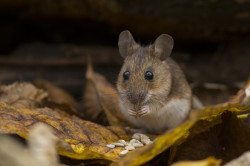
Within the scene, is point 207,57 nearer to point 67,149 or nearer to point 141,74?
point 141,74

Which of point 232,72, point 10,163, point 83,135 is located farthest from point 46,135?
point 232,72

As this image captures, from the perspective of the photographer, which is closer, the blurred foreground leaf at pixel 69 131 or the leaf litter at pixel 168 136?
the leaf litter at pixel 168 136

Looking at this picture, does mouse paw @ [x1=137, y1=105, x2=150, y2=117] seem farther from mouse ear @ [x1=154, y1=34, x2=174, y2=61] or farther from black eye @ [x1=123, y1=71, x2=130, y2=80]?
mouse ear @ [x1=154, y1=34, x2=174, y2=61]

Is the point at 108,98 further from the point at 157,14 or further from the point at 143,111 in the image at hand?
the point at 157,14

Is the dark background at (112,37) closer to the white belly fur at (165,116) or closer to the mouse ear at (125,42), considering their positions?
the mouse ear at (125,42)

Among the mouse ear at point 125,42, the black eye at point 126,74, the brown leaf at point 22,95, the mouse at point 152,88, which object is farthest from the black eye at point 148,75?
the brown leaf at point 22,95

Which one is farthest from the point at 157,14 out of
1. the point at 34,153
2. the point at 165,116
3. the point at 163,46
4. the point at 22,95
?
the point at 34,153
